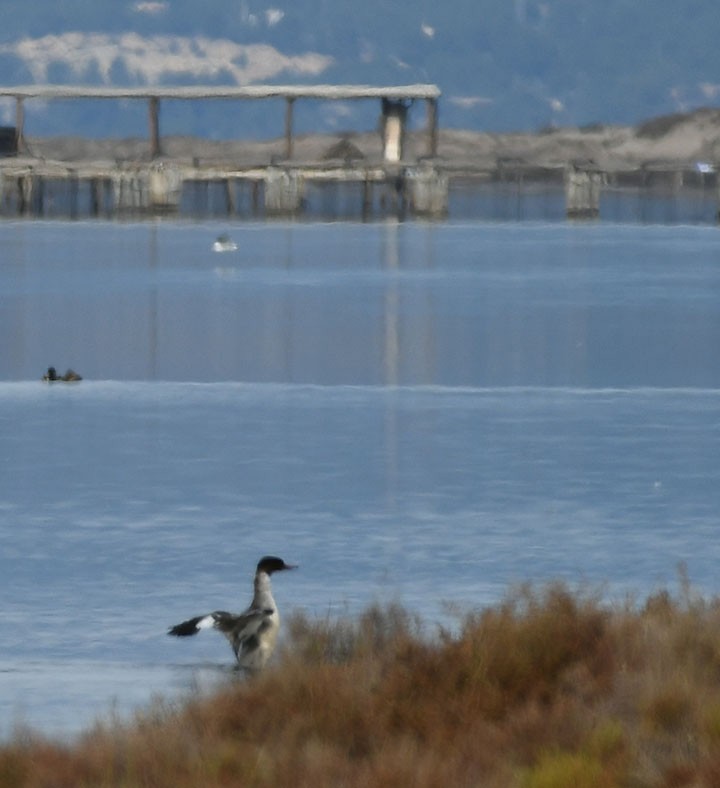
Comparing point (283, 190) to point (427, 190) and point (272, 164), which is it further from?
point (427, 190)

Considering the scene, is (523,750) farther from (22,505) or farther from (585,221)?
(585,221)

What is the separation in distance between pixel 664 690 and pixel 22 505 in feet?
22.9

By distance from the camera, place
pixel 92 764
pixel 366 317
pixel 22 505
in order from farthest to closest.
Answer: pixel 366 317 → pixel 22 505 → pixel 92 764

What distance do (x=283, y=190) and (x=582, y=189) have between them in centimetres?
1232

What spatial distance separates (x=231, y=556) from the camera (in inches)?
471

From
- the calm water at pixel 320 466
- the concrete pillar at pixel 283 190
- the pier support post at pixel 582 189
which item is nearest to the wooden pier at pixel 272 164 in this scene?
the concrete pillar at pixel 283 190

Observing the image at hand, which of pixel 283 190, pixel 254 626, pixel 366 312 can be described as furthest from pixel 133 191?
pixel 254 626

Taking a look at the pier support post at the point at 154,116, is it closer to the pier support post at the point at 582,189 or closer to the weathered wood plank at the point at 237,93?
the weathered wood plank at the point at 237,93

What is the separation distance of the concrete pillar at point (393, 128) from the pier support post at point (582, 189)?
764 centimetres

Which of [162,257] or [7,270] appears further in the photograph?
[162,257]

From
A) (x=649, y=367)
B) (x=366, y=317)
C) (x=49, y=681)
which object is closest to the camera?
(x=49, y=681)

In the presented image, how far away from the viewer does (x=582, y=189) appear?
8762 cm

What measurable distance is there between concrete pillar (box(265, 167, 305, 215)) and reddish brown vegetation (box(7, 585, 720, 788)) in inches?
2825

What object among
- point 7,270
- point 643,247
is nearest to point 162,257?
point 7,270
